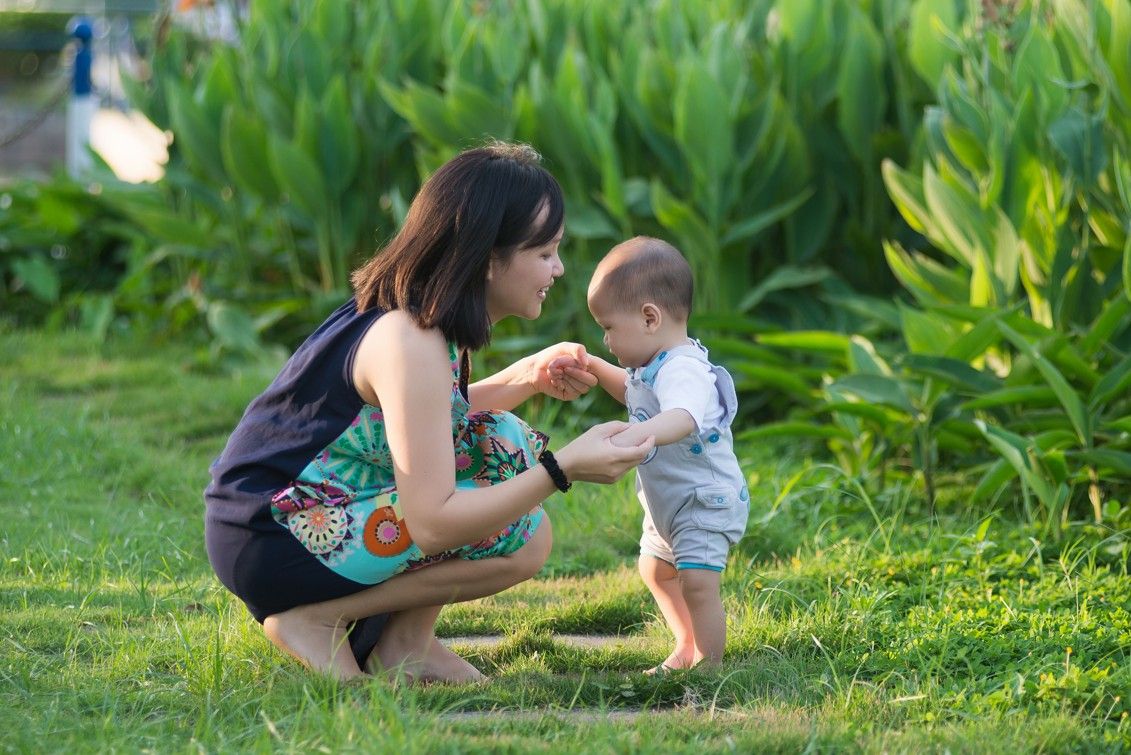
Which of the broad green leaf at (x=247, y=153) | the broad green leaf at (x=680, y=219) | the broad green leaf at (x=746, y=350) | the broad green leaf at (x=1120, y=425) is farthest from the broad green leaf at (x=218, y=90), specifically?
the broad green leaf at (x=1120, y=425)

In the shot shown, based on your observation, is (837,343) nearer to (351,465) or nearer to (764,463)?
(764,463)

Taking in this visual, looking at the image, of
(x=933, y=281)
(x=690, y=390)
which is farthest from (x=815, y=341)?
(x=690, y=390)

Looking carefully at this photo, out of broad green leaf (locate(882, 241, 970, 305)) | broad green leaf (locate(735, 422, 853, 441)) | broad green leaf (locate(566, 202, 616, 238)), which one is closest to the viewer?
broad green leaf (locate(735, 422, 853, 441))

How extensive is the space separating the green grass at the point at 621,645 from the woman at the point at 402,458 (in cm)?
16

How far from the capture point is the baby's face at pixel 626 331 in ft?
8.94

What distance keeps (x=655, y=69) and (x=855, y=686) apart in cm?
282

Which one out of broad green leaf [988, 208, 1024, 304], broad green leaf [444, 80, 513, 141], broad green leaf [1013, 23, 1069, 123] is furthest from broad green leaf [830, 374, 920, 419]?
broad green leaf [444, 80, 513, 141]

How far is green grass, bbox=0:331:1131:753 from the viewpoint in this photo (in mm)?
2250

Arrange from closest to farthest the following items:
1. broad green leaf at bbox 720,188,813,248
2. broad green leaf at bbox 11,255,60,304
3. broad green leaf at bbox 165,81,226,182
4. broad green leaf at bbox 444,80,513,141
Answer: broad green leaf at bbox 720,188,813,248, broad green leaf at bbox 444,80,513,141, broad green leaf at bbox 165,81,226,182, broad green leaf at bbox 11,255,60,304

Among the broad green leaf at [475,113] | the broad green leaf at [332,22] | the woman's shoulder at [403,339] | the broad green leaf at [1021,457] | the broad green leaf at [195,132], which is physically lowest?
the broad green leaf at [1021,457]

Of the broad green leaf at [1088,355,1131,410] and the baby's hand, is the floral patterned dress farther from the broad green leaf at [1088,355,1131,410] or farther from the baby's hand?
the broad green leaf at [1088,355,1131,410]

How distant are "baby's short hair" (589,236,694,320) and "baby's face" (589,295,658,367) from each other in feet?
0.05

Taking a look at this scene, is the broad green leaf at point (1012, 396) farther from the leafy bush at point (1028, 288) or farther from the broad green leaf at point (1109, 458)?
the broad green leaf at point (1109, 458)

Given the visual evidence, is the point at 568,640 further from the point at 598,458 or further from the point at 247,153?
the point at 247,153
